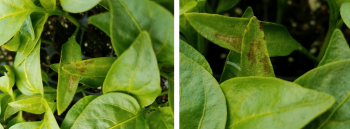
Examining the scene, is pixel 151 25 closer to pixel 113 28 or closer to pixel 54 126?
pixel 113 28

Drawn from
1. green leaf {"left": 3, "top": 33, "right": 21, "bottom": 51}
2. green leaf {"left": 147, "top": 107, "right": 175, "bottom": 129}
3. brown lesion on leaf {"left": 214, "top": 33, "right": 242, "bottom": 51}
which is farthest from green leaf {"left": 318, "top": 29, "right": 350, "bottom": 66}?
green leaf {"left": 3, "top": 33, "right": 21, "bottom": 51}

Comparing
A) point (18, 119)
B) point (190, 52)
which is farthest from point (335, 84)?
point (18, 119)

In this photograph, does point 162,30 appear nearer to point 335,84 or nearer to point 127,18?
point 127,18

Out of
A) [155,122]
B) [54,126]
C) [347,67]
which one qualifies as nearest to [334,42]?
[347,67]

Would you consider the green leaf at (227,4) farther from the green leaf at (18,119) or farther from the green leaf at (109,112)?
the green leaf at (18,119)

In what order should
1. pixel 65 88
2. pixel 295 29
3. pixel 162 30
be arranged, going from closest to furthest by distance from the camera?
1. pixel 162 30
2. pixel 65 88
3. pixel 295 29

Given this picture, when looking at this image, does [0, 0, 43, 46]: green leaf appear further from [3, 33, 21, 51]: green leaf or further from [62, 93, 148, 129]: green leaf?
[62, 93, 148, 129]: green leaf

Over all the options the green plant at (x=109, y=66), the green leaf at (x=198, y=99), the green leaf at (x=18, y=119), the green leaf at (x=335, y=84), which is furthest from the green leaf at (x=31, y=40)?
the green leaf at (x=335, y=84)

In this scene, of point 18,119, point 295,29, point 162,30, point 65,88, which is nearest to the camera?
point 162,30
